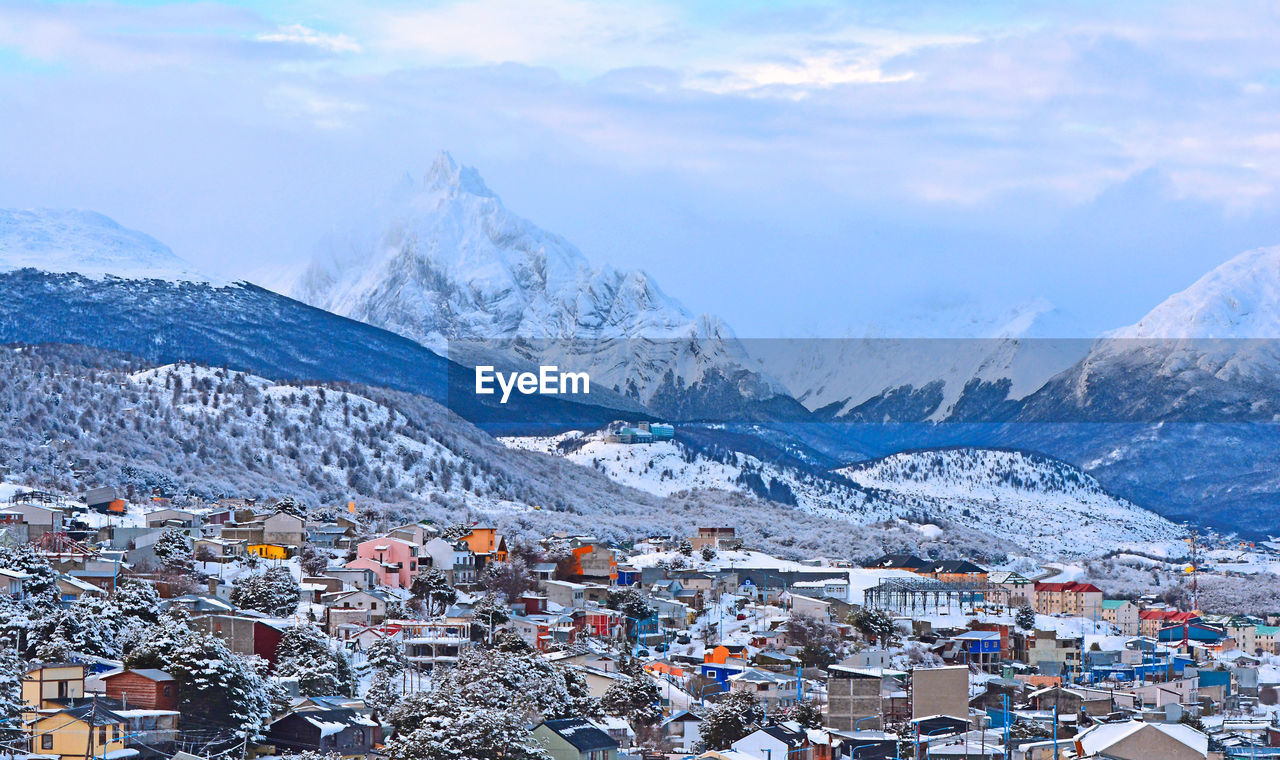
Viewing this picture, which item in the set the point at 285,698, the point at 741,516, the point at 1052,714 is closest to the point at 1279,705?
the point at 1052,714

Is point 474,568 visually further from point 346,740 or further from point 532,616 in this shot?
point 346,740

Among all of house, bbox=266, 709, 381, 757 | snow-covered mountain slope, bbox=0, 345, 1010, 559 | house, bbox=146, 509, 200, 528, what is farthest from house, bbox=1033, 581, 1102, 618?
house, bbox=266, 709, 381, 757

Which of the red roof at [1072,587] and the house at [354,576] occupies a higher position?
the house at [354,576]

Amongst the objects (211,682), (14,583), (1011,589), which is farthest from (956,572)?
(211,682)

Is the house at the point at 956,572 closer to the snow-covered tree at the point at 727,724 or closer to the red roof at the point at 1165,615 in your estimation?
the red roof at the point at 1165,615

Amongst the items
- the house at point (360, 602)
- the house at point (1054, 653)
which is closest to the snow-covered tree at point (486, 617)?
the house at point (360, 602)

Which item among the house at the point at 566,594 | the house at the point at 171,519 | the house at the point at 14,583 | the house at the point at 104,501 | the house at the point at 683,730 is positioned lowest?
the house at the point at 683,730

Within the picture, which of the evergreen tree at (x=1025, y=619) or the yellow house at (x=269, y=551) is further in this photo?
the evergreen tree at (x=1025, y=619)

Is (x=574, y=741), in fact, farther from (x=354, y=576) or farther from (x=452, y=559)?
(x=452, y=559)
